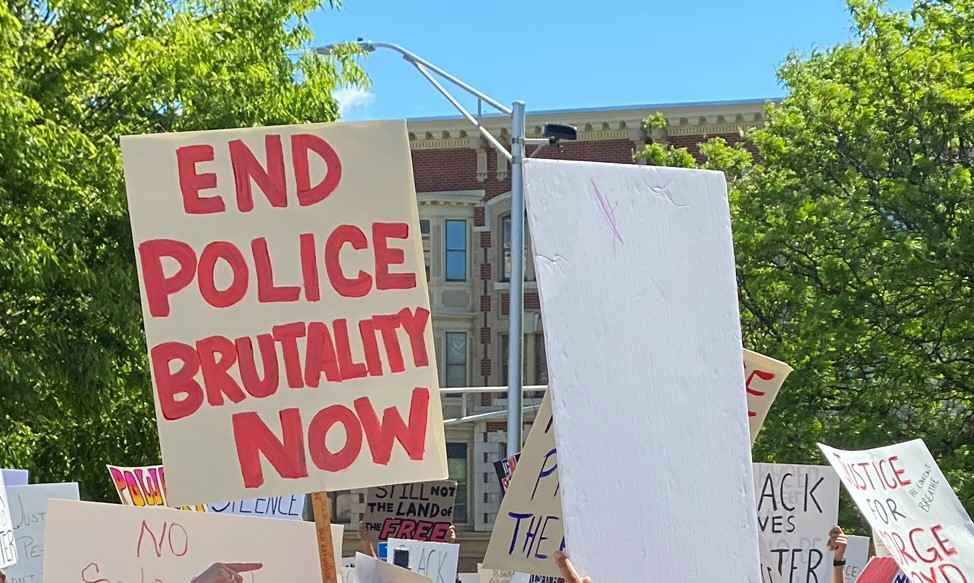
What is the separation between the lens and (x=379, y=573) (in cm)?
510

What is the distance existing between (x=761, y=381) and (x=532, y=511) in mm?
1279

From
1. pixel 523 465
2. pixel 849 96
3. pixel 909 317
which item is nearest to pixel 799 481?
pixel 523 465

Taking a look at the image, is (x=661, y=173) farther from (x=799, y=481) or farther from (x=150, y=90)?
(x=150, y=90)

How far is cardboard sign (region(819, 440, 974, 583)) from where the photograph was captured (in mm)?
5680

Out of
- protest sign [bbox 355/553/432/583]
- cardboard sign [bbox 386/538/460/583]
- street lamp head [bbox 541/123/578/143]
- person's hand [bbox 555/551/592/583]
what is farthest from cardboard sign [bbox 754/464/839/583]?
street lamp head [bbox 541/123/578/143]

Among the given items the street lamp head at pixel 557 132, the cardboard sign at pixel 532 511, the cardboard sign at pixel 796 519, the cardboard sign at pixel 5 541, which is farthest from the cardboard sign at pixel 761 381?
the street lamp head at pixel 557 132

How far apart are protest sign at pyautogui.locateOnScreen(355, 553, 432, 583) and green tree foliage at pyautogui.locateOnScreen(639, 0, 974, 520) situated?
1324cm

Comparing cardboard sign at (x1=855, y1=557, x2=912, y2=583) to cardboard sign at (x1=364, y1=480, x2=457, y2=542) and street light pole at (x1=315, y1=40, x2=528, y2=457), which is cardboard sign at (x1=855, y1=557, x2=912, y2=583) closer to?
cardboard sign at (x1=364, y1=480, x2=457, y2=542)

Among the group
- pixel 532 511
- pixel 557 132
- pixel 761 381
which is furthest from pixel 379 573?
pixel 557 132

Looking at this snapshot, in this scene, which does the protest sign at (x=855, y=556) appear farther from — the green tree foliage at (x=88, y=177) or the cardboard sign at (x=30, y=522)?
the green tree foliage at (x=88, y=177)

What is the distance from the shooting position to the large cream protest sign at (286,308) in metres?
4.48

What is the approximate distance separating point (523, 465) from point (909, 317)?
13.4m

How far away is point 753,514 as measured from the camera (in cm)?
426

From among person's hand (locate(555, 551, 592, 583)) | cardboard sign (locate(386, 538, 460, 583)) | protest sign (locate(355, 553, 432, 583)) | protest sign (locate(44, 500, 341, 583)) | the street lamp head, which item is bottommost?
cardboard sign (locate(386, 538, 460, 583))
